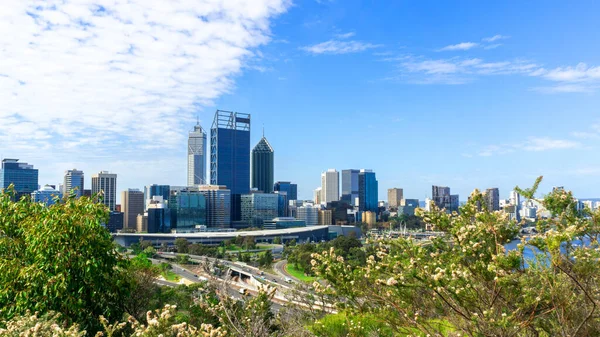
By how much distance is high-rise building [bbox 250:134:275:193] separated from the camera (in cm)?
14825

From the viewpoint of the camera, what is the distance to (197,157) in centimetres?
18650

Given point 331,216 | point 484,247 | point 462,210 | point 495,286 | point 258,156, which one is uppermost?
point 258,156

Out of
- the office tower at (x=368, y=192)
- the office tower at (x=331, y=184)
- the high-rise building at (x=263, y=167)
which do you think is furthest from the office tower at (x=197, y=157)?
the office tower at (x=368, y=192)

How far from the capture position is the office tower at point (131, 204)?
4440 inches

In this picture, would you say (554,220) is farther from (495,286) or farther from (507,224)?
(495,286)

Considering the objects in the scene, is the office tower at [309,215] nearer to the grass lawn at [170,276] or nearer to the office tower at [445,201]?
the office tower at [445,201]

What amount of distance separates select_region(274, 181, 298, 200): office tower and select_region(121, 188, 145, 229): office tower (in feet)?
177

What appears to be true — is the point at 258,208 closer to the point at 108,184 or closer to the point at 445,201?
the point at 108,184

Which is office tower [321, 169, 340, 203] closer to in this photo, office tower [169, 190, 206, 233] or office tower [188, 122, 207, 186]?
office tower [188, 122, 207, 186]

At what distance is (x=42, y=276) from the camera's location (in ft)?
18.4

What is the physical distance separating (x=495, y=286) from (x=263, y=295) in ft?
7.10

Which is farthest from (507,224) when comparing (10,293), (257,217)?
(257,217)

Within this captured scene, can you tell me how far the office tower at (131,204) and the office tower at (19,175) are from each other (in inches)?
767

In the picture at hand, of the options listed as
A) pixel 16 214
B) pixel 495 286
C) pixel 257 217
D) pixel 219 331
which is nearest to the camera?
pixel 495 286
